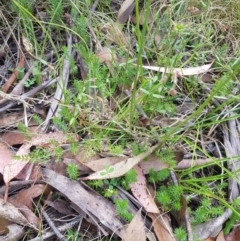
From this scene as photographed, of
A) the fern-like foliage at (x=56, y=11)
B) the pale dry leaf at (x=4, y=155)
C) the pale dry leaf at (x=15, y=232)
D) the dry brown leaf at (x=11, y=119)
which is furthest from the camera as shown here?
the fern-like foliage at (x=56, y=11)

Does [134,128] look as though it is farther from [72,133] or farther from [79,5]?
[79,5]

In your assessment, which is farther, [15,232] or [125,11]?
[125,11]

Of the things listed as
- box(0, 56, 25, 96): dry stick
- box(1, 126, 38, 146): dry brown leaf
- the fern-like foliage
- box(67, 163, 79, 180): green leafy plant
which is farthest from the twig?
the fern-like foliage

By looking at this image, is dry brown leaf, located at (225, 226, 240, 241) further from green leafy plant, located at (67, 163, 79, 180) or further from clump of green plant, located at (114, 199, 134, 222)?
green leafy plant, located at (67, 163, 79, 180)

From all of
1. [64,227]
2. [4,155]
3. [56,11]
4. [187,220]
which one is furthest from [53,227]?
[56,11]

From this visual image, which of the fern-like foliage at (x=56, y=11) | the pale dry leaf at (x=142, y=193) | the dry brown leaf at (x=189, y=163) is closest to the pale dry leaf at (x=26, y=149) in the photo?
the pale dry leaf at (x=142, y=193)

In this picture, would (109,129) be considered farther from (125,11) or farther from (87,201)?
(125,11)

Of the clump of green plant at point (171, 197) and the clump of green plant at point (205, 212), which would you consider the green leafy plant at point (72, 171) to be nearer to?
the clump of green plant at point (171, 197)
